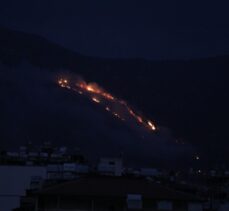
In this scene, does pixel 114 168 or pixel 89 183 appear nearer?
pixel 89 183

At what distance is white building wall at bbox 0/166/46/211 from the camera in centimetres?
6500

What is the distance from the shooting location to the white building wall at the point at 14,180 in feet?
213

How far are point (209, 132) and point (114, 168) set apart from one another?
9226cm

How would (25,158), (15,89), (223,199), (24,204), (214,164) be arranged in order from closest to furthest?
1. (24,204)
2. (223,199)
3. (25,158)
4. (214,164)
5. (15,89)

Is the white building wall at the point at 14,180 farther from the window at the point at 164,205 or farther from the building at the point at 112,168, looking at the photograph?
the window at the point at 164,205

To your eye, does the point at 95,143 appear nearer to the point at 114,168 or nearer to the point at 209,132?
the point at 209,132

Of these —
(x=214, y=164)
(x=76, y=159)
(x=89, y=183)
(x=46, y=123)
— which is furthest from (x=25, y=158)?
(x=46, y=123)

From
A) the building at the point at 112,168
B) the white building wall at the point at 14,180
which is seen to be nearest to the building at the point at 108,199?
the building at the point at 112,168

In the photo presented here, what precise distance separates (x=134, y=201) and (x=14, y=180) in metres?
39.8

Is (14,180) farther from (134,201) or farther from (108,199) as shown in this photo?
(134,201)

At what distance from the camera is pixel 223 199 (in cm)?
5075

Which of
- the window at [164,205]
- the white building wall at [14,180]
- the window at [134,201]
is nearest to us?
the window at [134,201]

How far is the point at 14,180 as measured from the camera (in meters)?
66.0

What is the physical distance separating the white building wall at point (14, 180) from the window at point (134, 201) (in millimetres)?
37291
